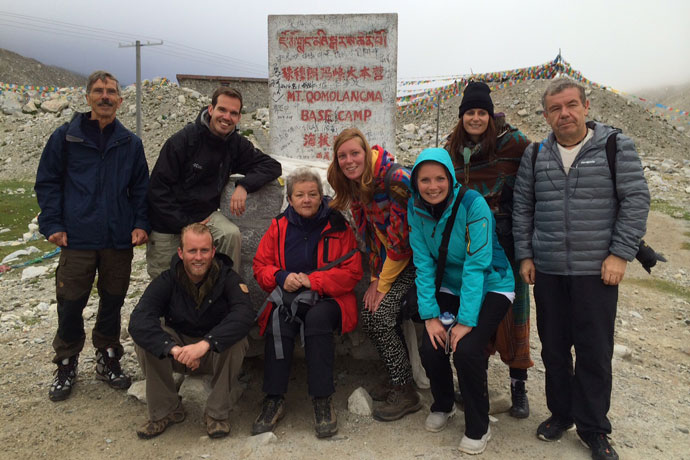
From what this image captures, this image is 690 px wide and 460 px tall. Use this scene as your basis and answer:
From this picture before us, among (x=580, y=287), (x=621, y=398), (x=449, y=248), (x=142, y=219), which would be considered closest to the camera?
(x=580, y=287)

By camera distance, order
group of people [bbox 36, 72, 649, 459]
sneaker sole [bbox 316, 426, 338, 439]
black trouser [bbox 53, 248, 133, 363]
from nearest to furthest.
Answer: group of people [bbox 36, 72, 649, 459], sneaker sole [bbox 316, 426, 338, 439], black trouser [bbox 53, 248, 133, 363]

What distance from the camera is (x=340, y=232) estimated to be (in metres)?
3.74

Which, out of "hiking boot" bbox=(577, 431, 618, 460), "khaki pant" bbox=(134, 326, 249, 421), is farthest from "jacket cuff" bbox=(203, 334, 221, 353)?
"hiking boot" bbox=(577, 431, 618, 460)

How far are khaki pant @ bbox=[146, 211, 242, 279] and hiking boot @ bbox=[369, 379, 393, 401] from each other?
5.04 feet

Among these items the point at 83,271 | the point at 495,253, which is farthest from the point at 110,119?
the point at 495,253

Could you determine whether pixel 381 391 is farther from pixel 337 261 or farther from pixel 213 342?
pixel 213 342

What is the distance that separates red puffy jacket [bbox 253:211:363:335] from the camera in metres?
3.60

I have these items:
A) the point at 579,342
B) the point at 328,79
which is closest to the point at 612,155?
the point at 579,342

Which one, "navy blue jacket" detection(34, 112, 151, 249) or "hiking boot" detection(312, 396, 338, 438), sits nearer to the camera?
"hiking boot" detection(312, 396, 338, 438)

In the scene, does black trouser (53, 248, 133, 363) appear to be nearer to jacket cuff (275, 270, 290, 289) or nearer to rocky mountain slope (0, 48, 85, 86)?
jacket cuff (275, 270, 290, 289)

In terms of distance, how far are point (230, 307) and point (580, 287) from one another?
7.71 feet

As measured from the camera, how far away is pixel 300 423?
3.69 m

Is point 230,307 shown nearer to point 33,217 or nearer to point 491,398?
point 491,398

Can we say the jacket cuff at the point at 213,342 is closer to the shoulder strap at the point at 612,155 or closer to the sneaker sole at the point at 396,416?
the sneaker sole at the point at 396,416
